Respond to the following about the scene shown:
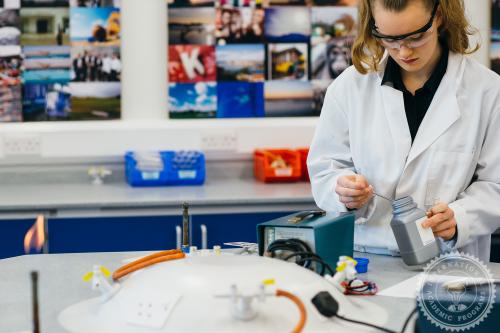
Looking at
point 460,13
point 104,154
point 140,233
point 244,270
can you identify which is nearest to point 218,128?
point 104,154

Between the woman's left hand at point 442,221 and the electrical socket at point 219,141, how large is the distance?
6.90 feet

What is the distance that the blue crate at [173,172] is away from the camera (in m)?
3.88

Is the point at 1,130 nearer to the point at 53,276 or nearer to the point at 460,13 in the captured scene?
the point at 53,276

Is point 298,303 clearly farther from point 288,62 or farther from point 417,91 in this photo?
point 288,62

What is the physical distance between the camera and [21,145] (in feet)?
13.0

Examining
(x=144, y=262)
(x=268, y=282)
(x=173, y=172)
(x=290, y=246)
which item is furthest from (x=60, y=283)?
(x=173, y=172)

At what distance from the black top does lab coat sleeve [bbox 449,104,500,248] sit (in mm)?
183

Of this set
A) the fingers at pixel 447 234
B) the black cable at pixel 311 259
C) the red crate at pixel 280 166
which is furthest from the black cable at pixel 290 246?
the red crate at pixel 280 166

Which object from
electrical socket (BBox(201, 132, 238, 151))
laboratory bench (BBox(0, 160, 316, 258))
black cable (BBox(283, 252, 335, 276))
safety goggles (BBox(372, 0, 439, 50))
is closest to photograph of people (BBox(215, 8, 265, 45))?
electrical socket (BBox(201, 132, 238, 151))

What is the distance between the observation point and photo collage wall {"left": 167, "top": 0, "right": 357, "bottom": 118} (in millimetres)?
4133

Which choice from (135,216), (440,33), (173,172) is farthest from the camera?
(173,172)

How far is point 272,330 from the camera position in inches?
56.6

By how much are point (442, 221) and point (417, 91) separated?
1.54ft

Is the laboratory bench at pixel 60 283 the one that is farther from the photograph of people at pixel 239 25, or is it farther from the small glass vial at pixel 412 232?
the photograph of people at pixel 239 25
